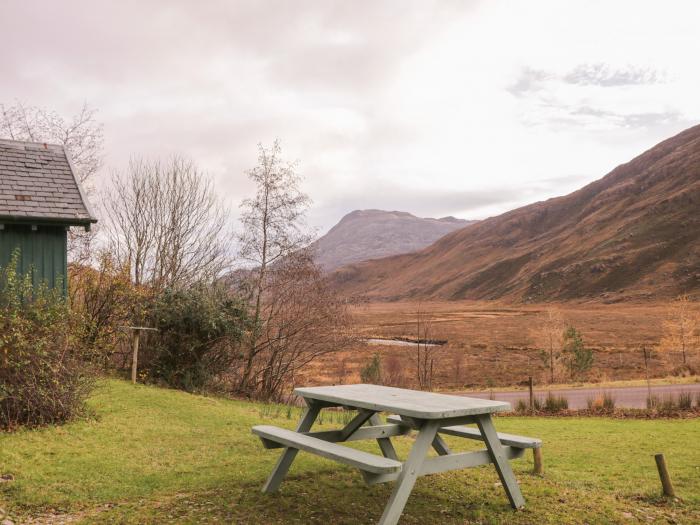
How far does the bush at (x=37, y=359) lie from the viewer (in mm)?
8438

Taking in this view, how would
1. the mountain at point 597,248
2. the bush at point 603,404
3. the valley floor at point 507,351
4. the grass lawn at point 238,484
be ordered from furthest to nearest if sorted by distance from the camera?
the mountain at point 597,248 → the valley floor at point 507,351 → the bush at point 603,404 → the grass lawn at point 238,484

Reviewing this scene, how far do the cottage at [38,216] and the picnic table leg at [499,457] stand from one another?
8.08m

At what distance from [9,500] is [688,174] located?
518 feet

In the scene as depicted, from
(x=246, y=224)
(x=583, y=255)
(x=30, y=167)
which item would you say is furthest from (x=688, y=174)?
(x=30, y=167)

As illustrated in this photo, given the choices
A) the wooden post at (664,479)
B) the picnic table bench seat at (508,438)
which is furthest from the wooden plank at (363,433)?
the wooden post at (664,479)

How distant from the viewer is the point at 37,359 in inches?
340

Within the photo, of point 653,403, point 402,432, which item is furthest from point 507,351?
point 402,432

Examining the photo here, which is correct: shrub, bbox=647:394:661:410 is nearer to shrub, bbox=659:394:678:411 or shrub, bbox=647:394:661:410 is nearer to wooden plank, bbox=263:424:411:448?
shrub, bbox=659:394:678:411

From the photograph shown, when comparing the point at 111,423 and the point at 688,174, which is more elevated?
the point at 688,174

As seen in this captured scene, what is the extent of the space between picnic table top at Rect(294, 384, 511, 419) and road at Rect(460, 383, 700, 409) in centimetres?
1615

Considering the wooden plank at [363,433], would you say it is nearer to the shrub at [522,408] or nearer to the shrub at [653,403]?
the shrub at [522,408]

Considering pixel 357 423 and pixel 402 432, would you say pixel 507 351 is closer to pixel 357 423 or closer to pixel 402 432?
pixel 402 432

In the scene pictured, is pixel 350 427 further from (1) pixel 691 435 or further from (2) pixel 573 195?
(2) pixel 573 195

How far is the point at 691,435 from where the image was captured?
1324cm
